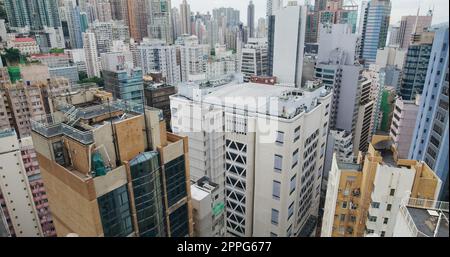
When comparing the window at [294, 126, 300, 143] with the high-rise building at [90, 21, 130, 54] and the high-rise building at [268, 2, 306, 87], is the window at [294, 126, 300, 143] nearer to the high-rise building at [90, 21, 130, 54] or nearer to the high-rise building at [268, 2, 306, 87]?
the high-rise building at [268, 2, 306, 87]

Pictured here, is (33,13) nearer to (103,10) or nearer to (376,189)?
(103,10)

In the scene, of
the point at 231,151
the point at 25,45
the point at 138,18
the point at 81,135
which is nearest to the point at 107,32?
the point at 138,18

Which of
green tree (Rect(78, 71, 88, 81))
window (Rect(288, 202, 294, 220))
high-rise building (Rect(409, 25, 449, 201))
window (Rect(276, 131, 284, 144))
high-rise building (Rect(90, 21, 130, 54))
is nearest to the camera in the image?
window (Rect(276, 131, 284, 144))

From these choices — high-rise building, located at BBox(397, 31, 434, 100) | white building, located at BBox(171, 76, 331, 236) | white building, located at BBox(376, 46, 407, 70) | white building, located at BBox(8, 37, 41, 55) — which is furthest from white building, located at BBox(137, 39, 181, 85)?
white building, located at BBox(376, 46, 407, 70)

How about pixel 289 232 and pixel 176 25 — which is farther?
pixel 176 25

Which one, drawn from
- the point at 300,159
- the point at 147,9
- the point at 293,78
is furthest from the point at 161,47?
the point at 300,159

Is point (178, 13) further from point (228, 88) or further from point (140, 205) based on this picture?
point (140, 205)

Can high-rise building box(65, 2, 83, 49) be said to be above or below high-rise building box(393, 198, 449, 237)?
above
